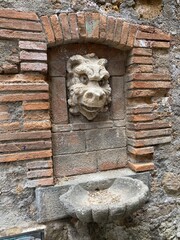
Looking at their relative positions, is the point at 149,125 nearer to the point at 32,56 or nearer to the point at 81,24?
the point at 81,24

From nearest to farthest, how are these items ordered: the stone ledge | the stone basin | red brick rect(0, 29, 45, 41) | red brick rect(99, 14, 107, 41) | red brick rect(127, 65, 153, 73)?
the stone basin, red brick rect(0, 29, 45, 41), the stone ledge, red brick rect(99, 14, 107, 41), red brick rect(127, 65, 153, 73)

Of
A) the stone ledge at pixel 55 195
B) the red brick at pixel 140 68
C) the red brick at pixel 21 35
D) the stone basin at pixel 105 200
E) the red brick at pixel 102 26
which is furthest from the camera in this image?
the red brick at pixel 140 68

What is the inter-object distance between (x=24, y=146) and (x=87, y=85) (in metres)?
0.66

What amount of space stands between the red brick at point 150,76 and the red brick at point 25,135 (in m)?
0.83

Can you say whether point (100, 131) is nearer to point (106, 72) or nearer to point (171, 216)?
point (106, 72)

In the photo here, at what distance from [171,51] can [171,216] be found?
148 cm

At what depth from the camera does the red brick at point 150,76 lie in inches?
75.0

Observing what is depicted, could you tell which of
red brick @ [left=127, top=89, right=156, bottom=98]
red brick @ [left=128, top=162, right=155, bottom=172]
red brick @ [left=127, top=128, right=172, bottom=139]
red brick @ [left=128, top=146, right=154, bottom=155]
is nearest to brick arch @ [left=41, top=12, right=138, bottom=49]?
red brick @ [left=127, top=89, right=156, bottom=98]

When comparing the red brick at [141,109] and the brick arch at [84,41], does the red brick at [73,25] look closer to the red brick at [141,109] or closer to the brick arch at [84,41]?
the brick arch at [84,41]

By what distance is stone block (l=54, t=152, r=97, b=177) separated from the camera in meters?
1.85

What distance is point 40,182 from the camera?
170cm

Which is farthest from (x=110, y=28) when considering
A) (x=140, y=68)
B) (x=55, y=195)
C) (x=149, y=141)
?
(x=55, y=195)

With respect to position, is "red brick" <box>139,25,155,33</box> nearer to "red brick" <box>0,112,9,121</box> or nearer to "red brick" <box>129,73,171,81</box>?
"red brick" <box>129,73,171,81</box>

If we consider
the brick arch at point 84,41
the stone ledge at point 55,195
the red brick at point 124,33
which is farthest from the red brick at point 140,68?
the stone ledge at point 55,195
